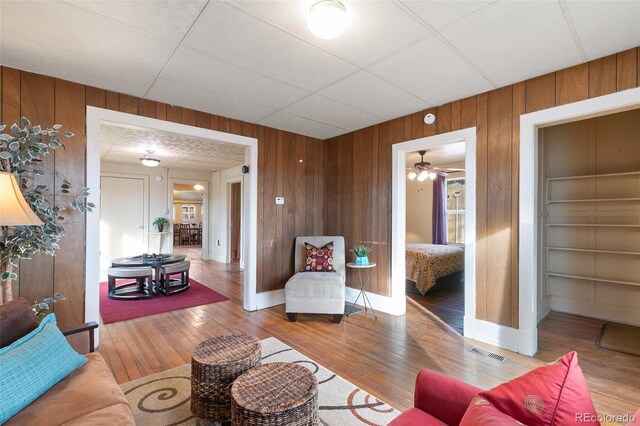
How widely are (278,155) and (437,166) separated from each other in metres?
4.25

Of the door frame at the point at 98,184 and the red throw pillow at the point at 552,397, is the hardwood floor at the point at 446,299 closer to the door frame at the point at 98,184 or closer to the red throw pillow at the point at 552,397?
the door frame at the point at 98,184

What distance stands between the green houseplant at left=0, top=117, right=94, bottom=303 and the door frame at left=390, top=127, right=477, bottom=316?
3.34 meters

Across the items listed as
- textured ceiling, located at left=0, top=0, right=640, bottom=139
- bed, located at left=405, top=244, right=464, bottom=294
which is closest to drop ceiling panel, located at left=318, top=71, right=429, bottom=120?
textured ceiling, located at left=0, top=0, right=640, bottom=139

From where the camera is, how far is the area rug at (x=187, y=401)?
1.82 m

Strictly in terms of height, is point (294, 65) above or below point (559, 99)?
above

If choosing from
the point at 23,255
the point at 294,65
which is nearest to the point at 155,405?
the point at 23,255

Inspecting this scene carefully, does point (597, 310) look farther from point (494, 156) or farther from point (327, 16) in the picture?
point (327, 16)

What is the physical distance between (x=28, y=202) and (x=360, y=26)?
281 centimetres

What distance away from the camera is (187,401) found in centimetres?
202

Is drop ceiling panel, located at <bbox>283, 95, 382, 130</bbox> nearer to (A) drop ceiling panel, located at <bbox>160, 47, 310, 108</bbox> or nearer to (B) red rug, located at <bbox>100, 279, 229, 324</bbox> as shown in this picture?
(A) drop ceiling panel, located at <bbox>160, 47, 310, 108</bbox>

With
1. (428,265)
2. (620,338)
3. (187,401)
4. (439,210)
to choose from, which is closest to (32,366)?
(187,401)

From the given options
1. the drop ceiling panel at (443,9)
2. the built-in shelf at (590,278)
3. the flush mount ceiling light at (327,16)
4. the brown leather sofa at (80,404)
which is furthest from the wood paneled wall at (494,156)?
the brown leather sofa at (80,404)

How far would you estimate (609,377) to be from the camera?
2287 mm

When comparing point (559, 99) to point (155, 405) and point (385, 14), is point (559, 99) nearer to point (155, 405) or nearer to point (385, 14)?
point (385, 14)
